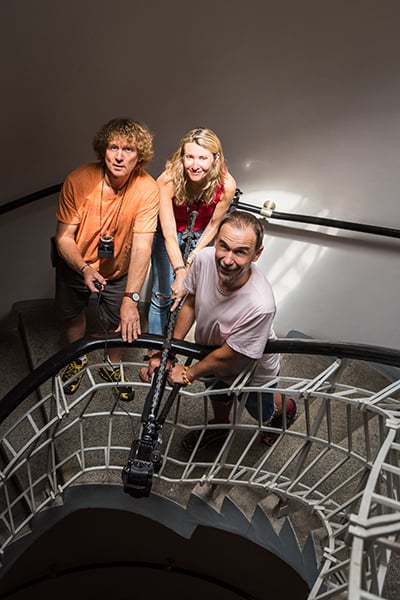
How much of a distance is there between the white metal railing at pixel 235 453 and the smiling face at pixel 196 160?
37.7 inches

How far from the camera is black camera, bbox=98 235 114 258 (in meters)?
2.69

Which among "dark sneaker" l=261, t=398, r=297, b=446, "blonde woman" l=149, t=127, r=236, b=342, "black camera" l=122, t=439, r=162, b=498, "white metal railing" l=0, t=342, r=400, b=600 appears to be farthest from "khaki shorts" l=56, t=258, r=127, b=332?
"dark sneaker" l=261, t=398, r=297, b=446

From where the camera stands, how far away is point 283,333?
426 cm

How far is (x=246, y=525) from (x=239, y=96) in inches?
99.0

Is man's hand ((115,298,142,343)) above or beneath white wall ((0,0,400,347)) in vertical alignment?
beneath

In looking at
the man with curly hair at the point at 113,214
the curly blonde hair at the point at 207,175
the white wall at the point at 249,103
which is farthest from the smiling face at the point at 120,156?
the white wall at the point at 249,103

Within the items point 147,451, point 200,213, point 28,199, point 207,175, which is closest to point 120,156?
point 207,175

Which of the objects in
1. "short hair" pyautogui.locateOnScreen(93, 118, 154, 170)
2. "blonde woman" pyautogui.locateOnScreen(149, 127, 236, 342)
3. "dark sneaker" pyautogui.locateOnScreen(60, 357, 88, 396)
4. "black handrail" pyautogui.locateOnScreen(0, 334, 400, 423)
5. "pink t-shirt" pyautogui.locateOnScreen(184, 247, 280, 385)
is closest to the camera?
"black handrail" pyautogui.locateOnScreen(0, 334, 400, 423)

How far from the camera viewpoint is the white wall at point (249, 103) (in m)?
3.14

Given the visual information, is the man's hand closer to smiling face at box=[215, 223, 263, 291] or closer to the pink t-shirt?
the pink t-shirt

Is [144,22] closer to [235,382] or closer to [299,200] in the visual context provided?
[299,200]

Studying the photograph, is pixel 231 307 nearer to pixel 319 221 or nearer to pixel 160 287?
pixel 160 287

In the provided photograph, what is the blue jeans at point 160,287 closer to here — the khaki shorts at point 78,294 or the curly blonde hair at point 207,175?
the khaki shorts at point 78,294

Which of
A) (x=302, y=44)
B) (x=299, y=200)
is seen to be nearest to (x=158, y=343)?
(x=299, y=200)
